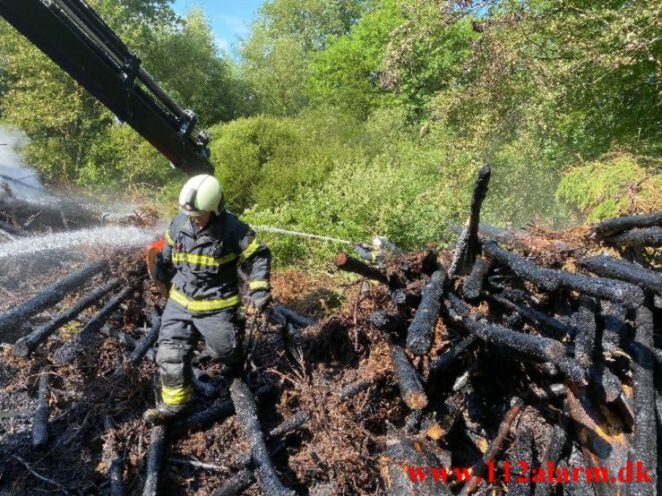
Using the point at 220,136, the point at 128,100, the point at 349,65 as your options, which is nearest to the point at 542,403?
the point at 128,100

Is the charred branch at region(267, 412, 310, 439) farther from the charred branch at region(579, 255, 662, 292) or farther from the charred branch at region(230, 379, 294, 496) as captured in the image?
the charred branch at region(579, 255, 662, 292)

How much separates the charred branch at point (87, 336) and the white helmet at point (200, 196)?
1.69 metres

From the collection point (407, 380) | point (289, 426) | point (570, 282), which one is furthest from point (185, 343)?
point (570, 282)

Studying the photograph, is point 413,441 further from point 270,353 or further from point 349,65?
point 349,65

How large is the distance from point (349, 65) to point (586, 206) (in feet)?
66.6

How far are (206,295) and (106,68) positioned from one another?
2.59 m

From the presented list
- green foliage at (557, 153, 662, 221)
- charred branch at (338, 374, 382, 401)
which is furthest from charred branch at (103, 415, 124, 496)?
green foliage at (557, 153, 662, 221)

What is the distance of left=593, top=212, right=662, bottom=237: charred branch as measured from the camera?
14.7 ft

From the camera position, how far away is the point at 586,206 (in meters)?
8.30

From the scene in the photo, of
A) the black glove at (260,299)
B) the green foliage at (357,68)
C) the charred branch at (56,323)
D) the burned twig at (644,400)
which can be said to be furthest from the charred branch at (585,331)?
the green foliage at (357,68)

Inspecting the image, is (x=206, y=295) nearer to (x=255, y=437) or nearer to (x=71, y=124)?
(x=255, y=437)

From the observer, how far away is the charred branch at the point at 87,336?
4.25 metres

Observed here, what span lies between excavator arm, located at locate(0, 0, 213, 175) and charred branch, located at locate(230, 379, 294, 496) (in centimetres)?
294

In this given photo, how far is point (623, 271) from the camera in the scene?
12.2 feet
